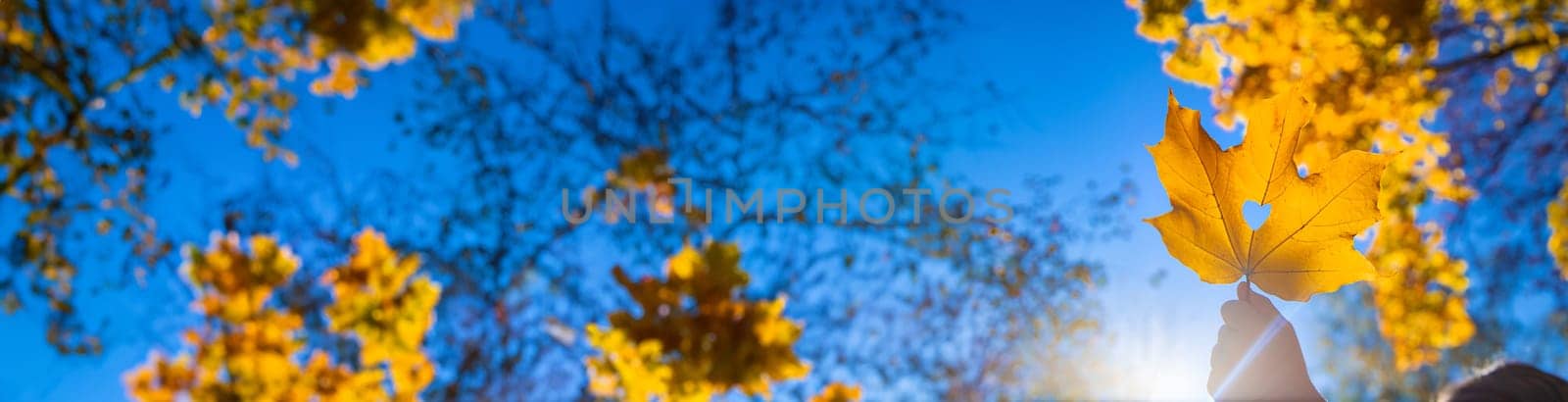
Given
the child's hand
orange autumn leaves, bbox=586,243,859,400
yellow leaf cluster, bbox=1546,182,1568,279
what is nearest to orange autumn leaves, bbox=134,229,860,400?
orange autumn leaves, bbox=586,243,859,400

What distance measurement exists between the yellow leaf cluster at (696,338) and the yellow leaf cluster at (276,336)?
1.18 meters

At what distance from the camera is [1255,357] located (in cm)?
78

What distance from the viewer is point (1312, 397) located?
0.75 m

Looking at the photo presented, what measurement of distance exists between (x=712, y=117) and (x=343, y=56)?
255cm

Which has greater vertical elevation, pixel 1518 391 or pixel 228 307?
pixel 228 307

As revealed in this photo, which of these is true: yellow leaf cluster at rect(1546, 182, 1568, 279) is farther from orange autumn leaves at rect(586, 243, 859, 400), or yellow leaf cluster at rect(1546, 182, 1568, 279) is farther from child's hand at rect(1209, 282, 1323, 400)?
child's hand at rect(1209, 282, 1323, 400)

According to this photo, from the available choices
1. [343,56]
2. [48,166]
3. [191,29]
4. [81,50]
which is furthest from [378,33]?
[48,166]

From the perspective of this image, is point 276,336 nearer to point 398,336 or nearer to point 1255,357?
point 398,336

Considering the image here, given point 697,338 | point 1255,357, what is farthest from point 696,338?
point 1255,357

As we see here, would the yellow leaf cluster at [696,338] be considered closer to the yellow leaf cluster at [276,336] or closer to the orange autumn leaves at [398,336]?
the orange autumn leaves at [398,336]

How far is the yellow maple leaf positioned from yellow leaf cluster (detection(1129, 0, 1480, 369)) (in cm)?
326

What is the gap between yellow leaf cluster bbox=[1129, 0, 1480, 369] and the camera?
11.8ft

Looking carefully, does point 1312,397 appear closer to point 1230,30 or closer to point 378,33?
point 1230,30

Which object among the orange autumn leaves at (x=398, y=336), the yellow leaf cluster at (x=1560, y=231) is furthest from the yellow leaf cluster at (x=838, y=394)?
the yellow leaf cluster at (x=1560, y=231)
